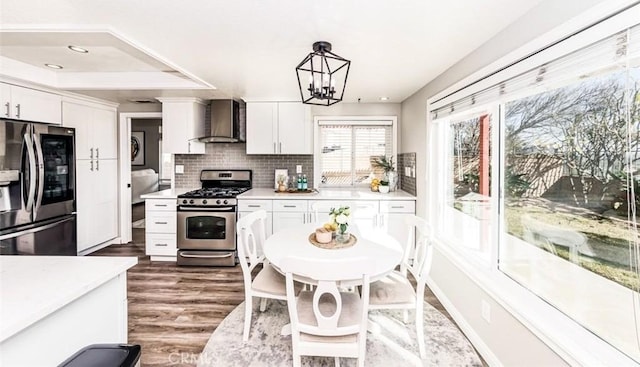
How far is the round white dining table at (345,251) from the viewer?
75.5 inches

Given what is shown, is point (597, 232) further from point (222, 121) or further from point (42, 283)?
point (222, 121)

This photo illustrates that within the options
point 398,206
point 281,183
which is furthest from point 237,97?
point 398,206

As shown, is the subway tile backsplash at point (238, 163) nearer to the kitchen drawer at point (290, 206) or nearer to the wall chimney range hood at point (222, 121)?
the wall chimney range hood at point (222, 121)

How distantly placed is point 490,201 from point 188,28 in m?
2.51

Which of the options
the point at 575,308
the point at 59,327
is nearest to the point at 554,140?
the point at 575,308

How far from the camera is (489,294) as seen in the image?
2090mm

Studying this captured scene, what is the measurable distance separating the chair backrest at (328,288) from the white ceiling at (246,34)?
1436 millimetres

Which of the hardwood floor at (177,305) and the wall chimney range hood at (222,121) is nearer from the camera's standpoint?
the hardwood floor at (177,305)

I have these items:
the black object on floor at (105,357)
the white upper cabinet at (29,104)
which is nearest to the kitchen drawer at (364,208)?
the black object on floor at (105,357)

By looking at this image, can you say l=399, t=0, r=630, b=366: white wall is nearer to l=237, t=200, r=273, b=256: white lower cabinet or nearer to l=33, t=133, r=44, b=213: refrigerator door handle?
l=237, t=200, r=273, b=256: white lower cabinet

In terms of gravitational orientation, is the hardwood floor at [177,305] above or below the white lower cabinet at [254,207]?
below

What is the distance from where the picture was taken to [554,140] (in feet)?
5.64

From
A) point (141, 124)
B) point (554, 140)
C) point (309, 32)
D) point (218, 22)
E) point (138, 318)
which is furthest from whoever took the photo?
point (141, 124)

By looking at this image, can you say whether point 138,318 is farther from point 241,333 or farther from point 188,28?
point 188,28
